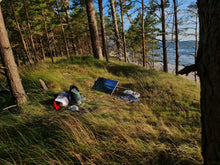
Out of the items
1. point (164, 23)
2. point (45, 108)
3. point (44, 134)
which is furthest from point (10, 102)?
point (164, 23)

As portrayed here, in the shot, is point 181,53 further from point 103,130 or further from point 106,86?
point 103,130

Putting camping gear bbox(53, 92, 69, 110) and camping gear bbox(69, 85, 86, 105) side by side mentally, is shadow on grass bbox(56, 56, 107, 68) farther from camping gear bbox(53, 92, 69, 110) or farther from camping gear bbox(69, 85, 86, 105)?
camping gear bbox(53, 92, 69, 110)

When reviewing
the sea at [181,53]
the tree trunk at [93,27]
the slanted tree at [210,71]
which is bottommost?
the sea at [181,53]

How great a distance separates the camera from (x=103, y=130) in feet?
7.66


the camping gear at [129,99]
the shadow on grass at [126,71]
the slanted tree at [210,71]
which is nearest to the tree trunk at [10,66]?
the camping gear at [129,99]

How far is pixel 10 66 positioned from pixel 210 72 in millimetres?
4532

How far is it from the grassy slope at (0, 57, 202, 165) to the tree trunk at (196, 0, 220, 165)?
2.47ft

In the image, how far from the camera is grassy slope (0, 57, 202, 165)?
171 centimetres

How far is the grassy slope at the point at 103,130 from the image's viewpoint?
1.71m

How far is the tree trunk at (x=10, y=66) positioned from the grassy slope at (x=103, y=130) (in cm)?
36

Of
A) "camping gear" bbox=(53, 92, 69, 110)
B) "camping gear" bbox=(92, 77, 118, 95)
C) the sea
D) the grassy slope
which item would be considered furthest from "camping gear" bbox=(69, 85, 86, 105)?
the sea

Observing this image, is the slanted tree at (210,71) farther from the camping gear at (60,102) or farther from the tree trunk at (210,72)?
the camping gear at (60,102)

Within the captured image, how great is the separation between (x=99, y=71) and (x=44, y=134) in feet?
17.5

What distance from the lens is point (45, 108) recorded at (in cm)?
370
